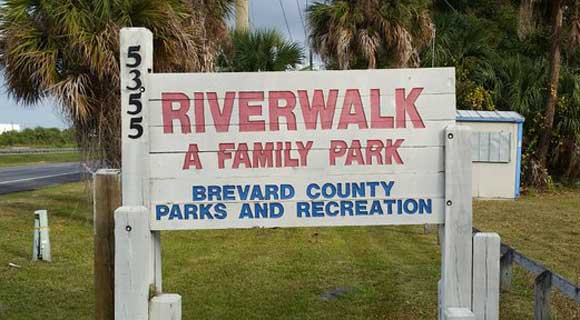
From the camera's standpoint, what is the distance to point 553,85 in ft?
54.0

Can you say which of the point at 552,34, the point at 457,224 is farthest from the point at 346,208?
the point at 552,34

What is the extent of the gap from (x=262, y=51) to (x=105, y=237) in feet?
42.6

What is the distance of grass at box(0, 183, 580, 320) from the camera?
5801mm

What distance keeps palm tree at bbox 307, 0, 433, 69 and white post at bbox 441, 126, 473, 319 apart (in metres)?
12.8

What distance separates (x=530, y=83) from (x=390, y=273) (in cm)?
1246

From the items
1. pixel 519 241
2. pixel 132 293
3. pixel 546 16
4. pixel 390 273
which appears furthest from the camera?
pixel 546 16

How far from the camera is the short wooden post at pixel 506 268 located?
584cm

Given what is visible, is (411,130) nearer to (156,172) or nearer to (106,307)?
(156,172)

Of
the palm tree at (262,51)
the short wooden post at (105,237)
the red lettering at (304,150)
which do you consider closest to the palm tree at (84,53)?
the palm tree at (262,51)

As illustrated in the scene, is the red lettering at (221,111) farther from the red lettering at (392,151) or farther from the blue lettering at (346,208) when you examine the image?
the red lettering at (392,151)

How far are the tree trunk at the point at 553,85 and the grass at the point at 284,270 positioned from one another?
5685mm

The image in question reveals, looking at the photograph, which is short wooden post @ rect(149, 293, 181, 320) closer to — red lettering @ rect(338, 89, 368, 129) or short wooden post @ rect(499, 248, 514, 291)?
red lettering @ rect(338, 89, 368, 129)

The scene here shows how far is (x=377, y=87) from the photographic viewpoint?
10.2 feet

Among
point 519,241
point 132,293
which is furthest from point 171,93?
point 519,241
